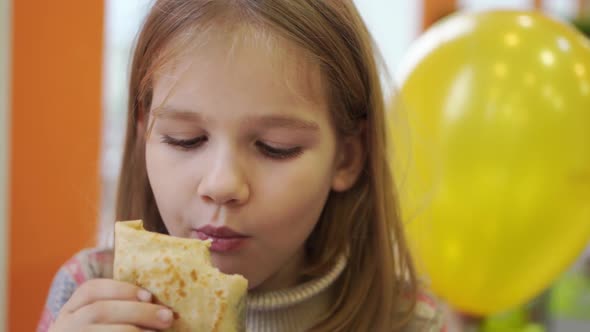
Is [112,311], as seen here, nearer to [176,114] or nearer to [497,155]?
[176,114]

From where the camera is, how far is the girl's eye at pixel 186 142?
991mm

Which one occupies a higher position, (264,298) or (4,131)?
(4,131)

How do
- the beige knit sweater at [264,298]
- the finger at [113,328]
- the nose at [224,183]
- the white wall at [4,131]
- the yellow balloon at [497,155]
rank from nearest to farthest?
1. the finger at [113,328]
2. the nose at [224,183]
3. the beige knit sweater at [264,298]
4. the white wall at [4,131]
5. the yellow balloon at [497,155]

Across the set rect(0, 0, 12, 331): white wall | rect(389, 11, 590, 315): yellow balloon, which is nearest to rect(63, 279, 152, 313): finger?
rect(0, 0, 12, 331): white wall

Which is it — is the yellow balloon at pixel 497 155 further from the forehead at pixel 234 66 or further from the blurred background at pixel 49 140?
the forehead at pixel 234 66

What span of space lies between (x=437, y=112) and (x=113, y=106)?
32.4 inches

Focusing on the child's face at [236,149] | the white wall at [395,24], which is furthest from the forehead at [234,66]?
the white wall at [395,24]

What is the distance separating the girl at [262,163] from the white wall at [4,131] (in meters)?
0.21

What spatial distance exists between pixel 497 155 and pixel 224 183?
3.09 ft

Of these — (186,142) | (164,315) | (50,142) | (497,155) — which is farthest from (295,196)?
(497,155)

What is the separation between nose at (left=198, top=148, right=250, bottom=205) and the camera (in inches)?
36.7

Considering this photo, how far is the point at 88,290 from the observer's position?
2.95 feet

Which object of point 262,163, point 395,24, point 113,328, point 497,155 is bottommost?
point 113,328

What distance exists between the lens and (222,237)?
0.99 meters
